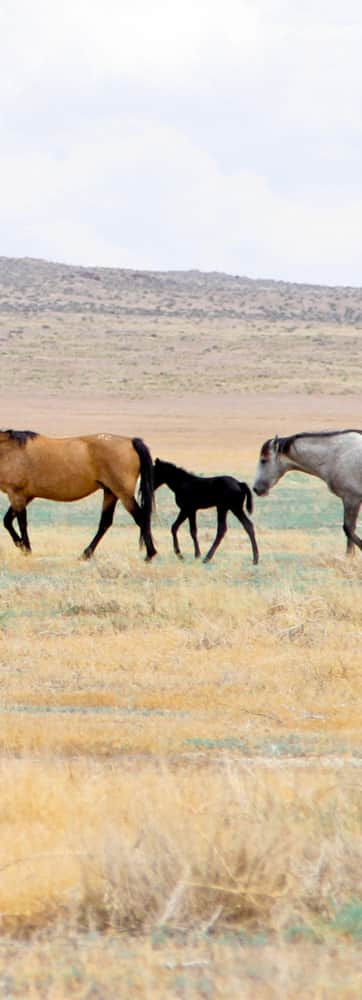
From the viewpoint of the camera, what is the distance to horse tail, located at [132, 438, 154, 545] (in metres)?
18.3

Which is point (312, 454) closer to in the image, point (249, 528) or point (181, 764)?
point (249, 528)

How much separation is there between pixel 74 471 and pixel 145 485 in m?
0.84

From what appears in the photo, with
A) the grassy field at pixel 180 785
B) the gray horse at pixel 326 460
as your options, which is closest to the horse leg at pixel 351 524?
the gray horse at pixel 326 460

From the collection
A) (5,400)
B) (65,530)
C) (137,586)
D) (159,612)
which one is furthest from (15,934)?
(5,400)

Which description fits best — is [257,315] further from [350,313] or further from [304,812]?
[304,812]

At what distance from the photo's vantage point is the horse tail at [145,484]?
60.0 ft

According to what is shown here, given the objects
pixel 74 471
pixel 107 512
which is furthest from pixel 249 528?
pixel 74 471

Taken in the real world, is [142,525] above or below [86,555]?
above

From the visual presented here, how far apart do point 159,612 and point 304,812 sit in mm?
7460

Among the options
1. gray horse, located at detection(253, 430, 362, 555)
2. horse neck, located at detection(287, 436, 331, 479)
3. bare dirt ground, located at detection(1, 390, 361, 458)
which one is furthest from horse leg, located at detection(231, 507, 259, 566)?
bare dirt ground, located at detection(1, 390, 361, 458)

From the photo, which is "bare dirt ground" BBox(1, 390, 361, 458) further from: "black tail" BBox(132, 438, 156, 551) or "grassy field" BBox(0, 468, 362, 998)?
"grassy field" BBox(0, 468, 362, 998)

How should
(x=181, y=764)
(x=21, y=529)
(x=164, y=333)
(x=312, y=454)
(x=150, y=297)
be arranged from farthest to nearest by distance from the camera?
(x=150, y=297) → (x=164, y=333) → (x=312, y=454) → (x=21, y=529) → (x=181, y=764)

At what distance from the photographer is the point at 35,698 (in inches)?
398

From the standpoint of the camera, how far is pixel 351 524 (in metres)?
18.5
